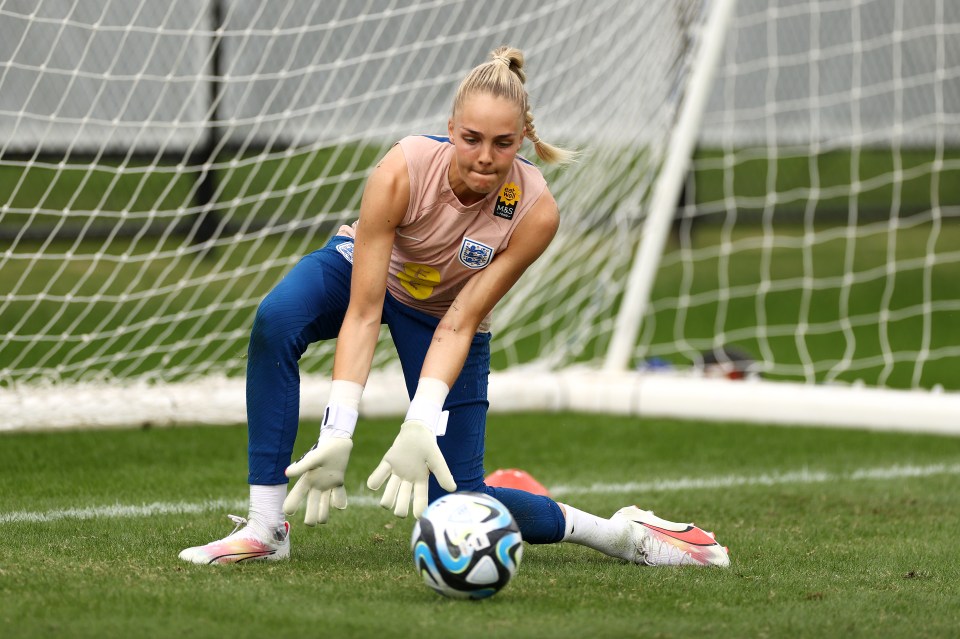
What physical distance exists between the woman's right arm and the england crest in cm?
21

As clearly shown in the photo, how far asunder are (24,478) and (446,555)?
2.47m

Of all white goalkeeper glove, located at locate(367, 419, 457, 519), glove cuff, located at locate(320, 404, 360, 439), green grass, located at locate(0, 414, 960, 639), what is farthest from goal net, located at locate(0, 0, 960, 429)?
white goalkeeper glove, located at locate(367, 419, 457, 519)

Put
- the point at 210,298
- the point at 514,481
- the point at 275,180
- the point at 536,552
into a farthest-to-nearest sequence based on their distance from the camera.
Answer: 1. the point at 210,298
2. the point at 275,180
3. the point at 514,481
4. the point at 536,552

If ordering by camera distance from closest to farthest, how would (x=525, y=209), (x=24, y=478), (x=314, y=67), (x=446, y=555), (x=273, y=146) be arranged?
(x=446, y=555)
(x=525, y=209)
(x=24, y=478)
(x=314, y=67)
(x=273, y=146)

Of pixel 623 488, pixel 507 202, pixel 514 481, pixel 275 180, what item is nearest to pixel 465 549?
pixel 507 202

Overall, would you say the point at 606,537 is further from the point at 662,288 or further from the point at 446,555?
the point at 662,288

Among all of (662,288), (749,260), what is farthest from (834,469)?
(749,260)

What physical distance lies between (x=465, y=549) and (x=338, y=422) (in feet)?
1.72

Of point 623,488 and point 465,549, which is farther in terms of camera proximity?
point 623,488

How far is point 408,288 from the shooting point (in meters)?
3.88

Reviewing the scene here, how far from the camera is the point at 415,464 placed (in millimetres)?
3504

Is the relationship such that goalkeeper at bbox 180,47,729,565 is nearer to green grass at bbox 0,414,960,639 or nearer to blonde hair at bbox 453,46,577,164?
blonde hair at bbox 453,46,577,164

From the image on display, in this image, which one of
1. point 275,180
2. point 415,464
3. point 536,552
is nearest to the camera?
point 415,464

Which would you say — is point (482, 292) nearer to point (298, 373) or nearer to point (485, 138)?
point (485, 138)
